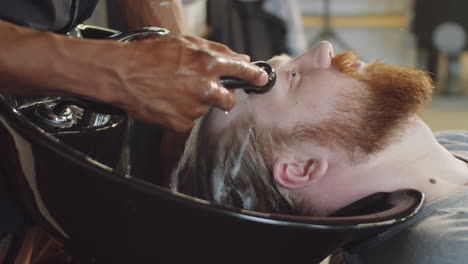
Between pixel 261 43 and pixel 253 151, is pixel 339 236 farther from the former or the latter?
pixel 261 43

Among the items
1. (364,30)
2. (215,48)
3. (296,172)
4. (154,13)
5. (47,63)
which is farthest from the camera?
(364,30)

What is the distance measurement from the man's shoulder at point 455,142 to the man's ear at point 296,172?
0.46m

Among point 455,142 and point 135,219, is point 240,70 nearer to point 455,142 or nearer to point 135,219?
point 135,219

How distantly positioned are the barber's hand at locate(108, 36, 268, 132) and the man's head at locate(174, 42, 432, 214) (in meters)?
0.28

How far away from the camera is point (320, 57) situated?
111 cm

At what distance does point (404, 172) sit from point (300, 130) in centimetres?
22

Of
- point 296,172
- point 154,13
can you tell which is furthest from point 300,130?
point 154,13

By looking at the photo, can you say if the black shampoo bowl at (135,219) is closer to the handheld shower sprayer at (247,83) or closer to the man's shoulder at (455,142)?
the handheld shower sprayer at (247,83)

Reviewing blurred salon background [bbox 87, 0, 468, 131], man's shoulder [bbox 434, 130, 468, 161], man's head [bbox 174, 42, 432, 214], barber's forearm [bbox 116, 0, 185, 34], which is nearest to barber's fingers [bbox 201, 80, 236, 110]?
man's head [bbox 174, 42, 432, 214]

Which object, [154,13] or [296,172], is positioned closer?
[296,172]

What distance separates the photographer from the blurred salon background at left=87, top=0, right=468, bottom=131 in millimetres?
3111

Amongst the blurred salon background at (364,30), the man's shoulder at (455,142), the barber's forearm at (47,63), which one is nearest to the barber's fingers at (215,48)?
the barber's forearm at (47,63)

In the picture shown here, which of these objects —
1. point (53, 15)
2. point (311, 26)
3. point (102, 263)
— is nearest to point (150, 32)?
point (53, 15)

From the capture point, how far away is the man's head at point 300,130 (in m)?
1.03
